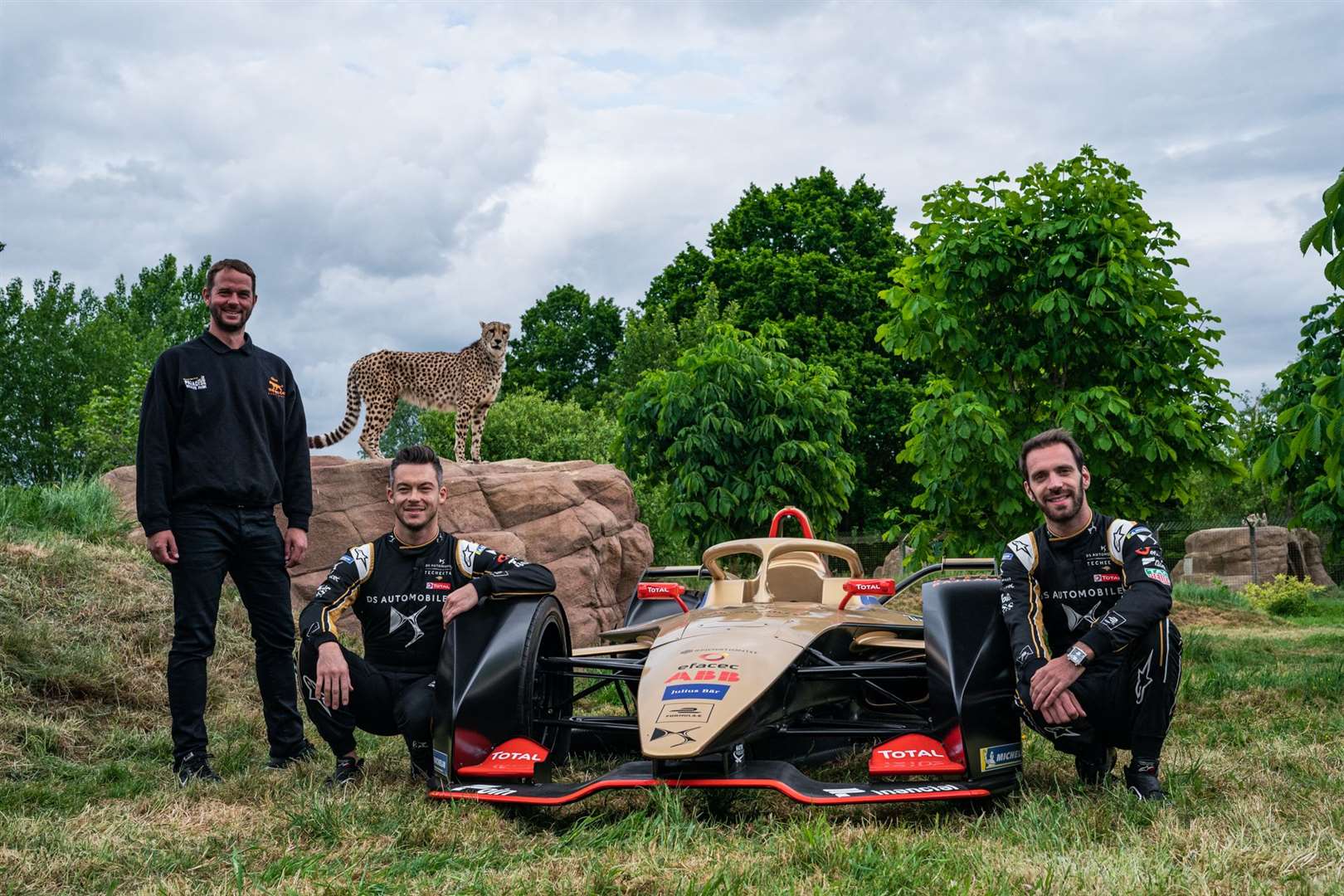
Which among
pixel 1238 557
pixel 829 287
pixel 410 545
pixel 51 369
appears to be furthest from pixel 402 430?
pixel 410 545

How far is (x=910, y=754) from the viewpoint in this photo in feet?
14.5

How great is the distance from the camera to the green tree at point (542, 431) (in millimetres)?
25703

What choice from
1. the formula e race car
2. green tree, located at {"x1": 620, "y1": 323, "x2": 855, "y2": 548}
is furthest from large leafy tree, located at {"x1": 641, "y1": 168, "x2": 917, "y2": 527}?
the formula e race car

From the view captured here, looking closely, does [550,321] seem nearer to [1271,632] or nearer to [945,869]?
[1271,632]

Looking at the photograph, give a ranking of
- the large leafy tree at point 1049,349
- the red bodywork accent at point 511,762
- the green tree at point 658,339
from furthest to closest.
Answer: the green tree at point 658,339, the large leafy tree at point 1049,349, the red bodywork accent at point 511,762

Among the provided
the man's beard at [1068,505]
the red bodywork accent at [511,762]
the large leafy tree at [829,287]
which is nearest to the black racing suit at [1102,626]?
the man's beard at [1068,505]

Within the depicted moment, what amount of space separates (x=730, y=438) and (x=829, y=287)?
14.1m

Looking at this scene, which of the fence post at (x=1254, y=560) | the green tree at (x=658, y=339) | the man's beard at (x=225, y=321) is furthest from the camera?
the green tree at (x=658, y=339)

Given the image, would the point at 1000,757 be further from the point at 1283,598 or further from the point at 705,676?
the point at 1283,598

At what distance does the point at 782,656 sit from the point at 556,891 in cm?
158

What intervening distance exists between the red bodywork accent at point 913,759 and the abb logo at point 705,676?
0.58 metres

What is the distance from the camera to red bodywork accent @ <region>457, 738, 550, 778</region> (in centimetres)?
457

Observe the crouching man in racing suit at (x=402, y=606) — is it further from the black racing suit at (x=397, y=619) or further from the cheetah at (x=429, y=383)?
the cheetah at (x=429, y=383)

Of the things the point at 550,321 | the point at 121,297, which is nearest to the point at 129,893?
the point at 550,321
